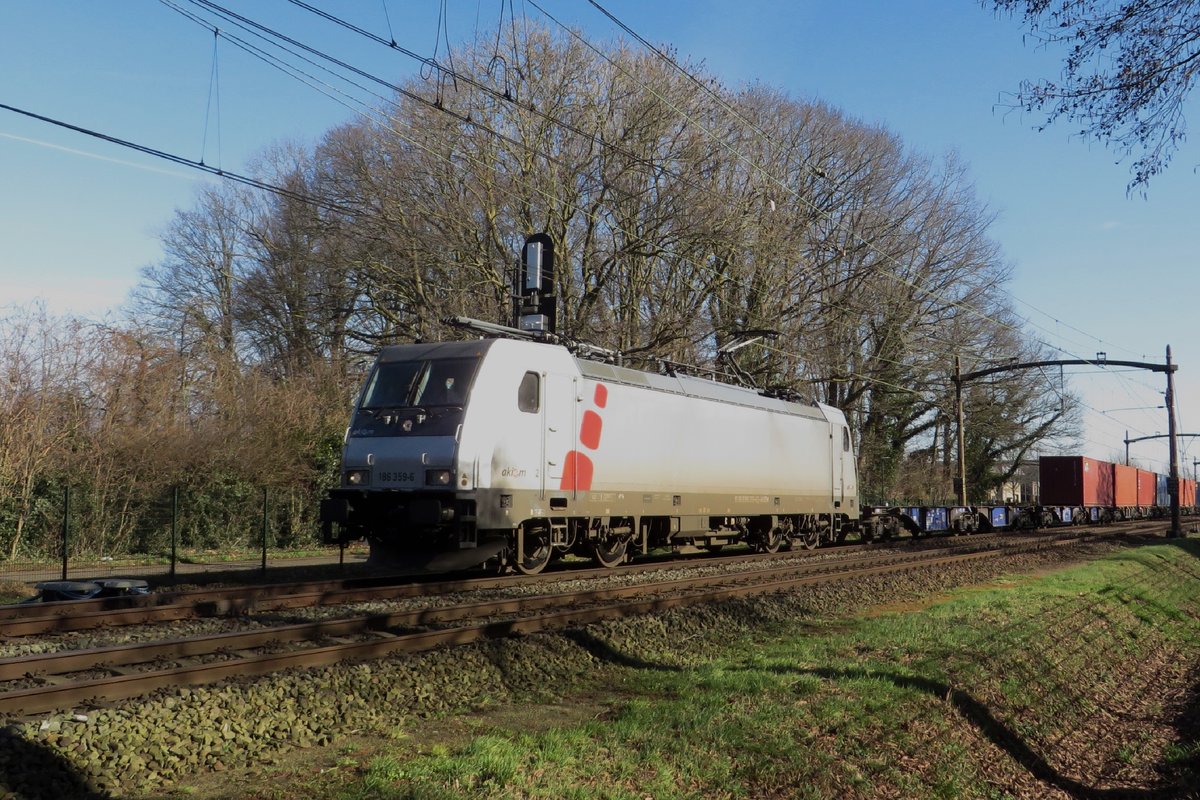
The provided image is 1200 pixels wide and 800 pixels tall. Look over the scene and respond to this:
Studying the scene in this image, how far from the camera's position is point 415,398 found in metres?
14.0

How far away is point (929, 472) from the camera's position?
49.8 meters

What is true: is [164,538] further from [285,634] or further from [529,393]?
[285,634]

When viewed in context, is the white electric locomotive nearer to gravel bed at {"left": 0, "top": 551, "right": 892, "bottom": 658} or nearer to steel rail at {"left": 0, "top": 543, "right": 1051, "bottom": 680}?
gravel bed at {"left": 0, "top": 551, "right": 892, "bottom": 658}

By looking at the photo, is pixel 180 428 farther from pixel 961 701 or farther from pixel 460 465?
pixel 961 701

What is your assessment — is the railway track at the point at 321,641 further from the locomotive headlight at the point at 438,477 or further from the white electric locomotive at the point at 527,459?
the locomotive headlight at the point at 438,477

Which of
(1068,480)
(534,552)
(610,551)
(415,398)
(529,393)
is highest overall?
(529,393)

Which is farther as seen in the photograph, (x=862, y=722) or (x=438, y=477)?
(x=438, y=477)

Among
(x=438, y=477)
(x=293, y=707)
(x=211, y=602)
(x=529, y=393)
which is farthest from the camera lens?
(x=529, y=393)

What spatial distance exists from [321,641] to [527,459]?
5362 mm

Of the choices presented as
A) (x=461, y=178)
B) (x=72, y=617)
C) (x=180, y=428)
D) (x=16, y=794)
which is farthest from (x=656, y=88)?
(x=16, y=794)

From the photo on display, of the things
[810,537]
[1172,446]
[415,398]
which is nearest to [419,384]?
[415,398]

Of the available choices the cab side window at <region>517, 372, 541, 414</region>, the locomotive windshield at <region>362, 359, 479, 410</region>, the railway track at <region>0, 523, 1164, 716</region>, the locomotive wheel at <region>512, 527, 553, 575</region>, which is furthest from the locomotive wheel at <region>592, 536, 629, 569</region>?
the locomotive windshield at <region>362, 359, 479, 410</region>

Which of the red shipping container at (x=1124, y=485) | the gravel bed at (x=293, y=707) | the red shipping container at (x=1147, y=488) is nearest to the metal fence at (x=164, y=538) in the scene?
the gravel bed at (x=293, y=707)

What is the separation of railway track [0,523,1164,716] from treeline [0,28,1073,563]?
820cm
